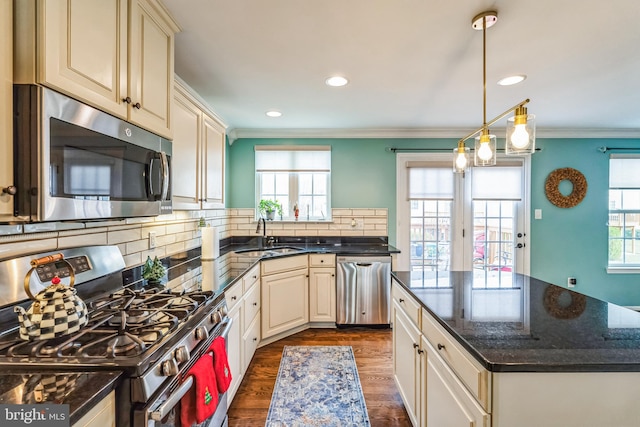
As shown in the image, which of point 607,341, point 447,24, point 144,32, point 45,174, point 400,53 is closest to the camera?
point 45,174

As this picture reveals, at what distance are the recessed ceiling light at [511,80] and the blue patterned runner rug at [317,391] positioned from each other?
8.13 feet

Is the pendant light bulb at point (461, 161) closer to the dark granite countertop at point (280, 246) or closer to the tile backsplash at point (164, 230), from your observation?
the dark granite countertop at point (280, 246)

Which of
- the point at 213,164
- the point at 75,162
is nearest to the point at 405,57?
the point at 213,164

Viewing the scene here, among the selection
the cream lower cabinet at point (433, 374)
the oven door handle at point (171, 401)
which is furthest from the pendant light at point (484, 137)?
the oven door handle at point (171, 401)

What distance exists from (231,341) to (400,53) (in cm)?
206

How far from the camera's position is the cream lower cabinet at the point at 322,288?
3.26 metres

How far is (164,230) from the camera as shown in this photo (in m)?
2.19

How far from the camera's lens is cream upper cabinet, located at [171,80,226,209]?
1.95 meters

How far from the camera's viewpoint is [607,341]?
1.01m

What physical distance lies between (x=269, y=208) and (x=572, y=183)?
3759 millimetres

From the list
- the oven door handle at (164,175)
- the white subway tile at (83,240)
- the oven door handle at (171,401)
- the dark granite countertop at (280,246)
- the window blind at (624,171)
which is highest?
the window blind at (624,171)

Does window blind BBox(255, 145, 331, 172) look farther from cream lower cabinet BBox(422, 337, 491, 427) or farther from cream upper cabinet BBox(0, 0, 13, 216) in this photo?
cream upper cabinet BBox(0, 0, 13, 216)

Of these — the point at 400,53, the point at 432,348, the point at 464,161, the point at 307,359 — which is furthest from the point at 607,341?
the point at 307,359

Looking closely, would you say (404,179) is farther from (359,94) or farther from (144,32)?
(144,32)
